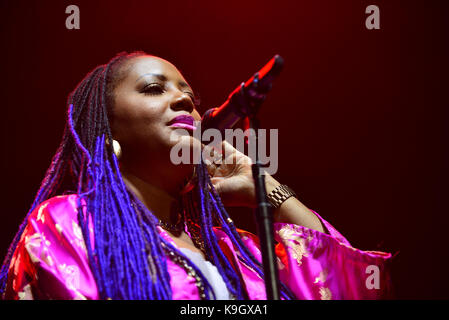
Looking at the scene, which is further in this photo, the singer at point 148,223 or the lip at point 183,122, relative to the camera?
the lip at point 183,122

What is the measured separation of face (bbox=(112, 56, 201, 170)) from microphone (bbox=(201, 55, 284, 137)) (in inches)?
12.8

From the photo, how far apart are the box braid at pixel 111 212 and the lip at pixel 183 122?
0.25m

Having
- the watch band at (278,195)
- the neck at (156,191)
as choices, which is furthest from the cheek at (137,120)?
the watch band at (278,195)

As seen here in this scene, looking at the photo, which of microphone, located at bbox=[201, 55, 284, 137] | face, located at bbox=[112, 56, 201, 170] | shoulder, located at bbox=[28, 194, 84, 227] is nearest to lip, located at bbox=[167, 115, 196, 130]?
face, located at bbox=[112, 56, 201, 170]

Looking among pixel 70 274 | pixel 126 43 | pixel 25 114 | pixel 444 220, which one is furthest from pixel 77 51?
→ pixel 444 220

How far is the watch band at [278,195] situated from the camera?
186 cm

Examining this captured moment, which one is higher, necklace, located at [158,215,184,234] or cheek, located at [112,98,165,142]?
cheek, located at [112,98,165,142]

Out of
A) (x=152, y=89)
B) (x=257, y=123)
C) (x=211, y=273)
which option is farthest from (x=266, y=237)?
(x=152, y=89)

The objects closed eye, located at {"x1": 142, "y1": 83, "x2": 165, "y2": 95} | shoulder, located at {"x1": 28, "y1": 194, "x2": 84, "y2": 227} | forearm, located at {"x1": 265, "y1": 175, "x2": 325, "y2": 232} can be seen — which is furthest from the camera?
forearm, located at {"x1": 265, "y1": 175, "x2": 325, "y2": 232}

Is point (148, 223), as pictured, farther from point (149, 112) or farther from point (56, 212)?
point (149, 112)

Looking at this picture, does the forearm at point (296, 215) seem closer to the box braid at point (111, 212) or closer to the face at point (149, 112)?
the box braid at point (111, 212)

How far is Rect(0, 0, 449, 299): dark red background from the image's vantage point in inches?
89.4

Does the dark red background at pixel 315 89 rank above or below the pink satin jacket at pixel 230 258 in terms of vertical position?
above

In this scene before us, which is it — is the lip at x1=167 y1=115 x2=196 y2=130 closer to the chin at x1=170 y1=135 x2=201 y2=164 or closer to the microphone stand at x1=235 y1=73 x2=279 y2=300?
the chin at x1=170 y1=135 x2=201 y2=164
